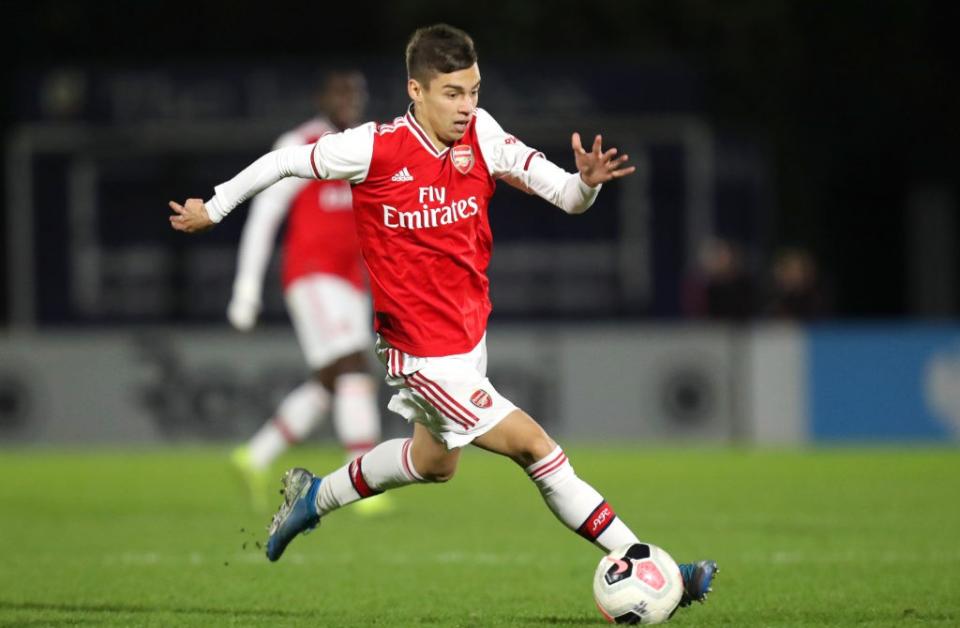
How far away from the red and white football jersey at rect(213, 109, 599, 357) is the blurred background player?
3.57 m

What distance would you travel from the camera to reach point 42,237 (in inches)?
758

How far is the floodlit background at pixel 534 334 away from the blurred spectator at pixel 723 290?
47mm

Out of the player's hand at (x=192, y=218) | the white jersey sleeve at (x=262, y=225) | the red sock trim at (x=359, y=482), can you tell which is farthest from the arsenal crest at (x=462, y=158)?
the white jersey sleeve at (x=262, y=225)

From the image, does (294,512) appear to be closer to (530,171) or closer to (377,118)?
(530,171)

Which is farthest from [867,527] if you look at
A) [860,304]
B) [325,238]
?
[860,304]

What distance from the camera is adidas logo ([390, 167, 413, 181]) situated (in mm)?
6336

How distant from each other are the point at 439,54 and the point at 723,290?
465 inches

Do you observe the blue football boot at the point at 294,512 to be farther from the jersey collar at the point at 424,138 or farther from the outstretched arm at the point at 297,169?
the jersey collar at the point at 424,138

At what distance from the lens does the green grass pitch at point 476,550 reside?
6.46 meters

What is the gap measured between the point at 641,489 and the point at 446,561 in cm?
399

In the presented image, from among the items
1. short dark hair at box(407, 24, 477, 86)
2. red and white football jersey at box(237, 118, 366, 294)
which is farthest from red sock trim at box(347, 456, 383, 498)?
red and white football jersey at box(237, 118, 366, 294)

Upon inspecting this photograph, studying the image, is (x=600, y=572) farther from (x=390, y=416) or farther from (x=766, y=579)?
(x=390, y=416)

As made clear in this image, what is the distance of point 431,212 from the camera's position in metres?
6.35

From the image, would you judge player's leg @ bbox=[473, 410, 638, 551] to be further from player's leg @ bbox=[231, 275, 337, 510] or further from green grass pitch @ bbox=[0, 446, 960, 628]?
player's leg @ bbox=[231, 275, 337, 510]
